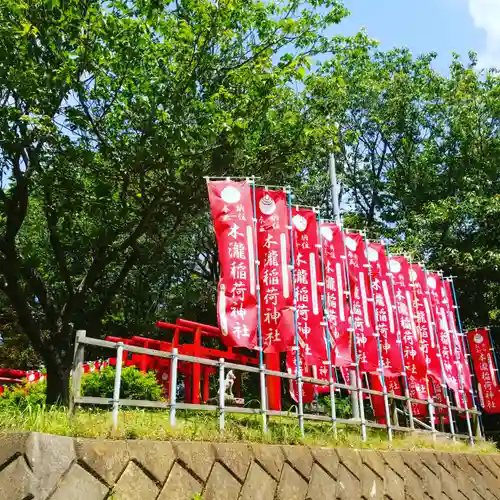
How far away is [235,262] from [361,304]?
3.57 m

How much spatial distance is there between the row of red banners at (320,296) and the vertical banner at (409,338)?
0.9 inches

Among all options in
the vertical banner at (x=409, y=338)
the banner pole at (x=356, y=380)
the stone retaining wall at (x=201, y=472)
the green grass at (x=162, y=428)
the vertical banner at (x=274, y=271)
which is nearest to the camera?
the stone retaining wall at (x=201, y=472)

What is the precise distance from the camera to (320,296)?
9250 millimetres

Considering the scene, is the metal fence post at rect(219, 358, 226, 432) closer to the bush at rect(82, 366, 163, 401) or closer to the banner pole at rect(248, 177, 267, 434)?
the banner pole at rect(248, 177, 267, 434)

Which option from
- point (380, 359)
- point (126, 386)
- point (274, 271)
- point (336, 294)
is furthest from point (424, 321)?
point (126, 386)

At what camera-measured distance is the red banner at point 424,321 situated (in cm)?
1214

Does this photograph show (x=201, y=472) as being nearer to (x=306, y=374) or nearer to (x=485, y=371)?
(x=306, y=374)

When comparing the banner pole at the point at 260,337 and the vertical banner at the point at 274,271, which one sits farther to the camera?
the vertical banner at the point at 274,271

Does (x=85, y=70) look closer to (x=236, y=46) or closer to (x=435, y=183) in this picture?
(x=236, y=46)

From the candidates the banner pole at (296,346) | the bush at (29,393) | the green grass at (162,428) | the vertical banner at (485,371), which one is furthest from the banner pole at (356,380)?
the bush at (29,393)

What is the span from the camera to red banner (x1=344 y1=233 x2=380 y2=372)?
10.1 m

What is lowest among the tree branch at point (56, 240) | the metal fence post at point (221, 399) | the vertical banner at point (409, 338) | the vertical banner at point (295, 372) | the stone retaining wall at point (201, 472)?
the stone retaining wall at point (201, 472)

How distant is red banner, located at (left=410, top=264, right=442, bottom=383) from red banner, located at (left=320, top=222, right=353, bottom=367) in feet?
10.1

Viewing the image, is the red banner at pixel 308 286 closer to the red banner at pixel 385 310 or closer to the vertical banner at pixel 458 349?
the red banner at pixel 385 310
